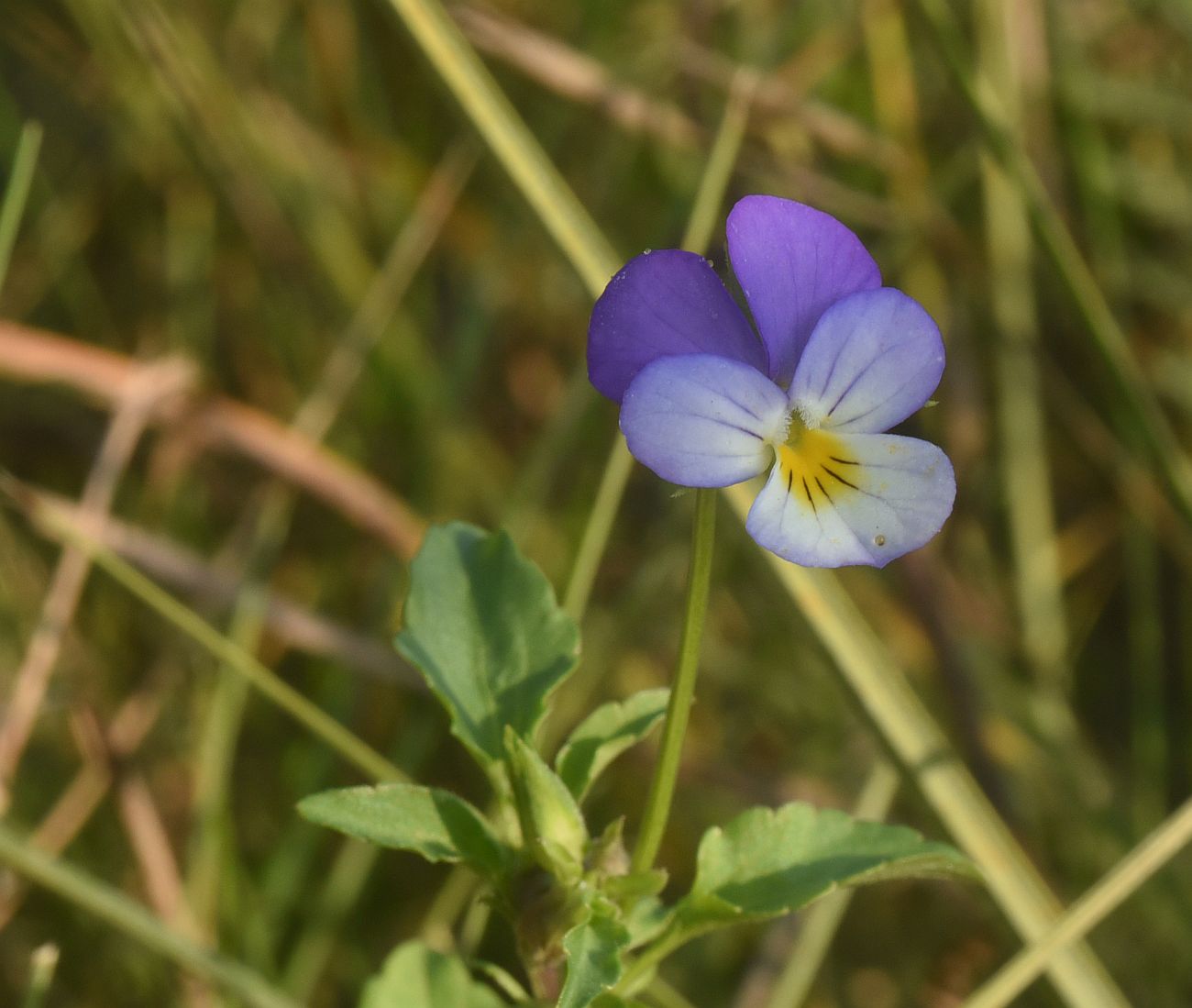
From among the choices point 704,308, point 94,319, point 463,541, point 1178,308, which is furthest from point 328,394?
point 1178,308

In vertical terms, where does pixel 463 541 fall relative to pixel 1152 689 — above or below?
below

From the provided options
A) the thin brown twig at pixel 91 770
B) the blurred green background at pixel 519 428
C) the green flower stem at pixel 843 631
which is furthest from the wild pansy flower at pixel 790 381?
the thin brown twig at pixel 91 770

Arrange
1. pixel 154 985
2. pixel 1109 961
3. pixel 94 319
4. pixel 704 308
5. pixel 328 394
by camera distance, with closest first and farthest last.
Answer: pixel 704 308 → pixel 154 985 → pixel 1109 961 → pixel 328 394 → pixel 94 319

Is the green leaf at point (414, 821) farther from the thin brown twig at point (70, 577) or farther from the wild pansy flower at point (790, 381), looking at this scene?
the thin brown twig at point (70, 577)

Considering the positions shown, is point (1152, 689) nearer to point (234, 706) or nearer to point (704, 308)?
point (234, 706)

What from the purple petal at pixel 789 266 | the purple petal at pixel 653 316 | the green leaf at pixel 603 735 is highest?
the purple petal at pixel 789 266

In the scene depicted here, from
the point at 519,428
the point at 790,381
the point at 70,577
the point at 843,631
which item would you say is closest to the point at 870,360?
the point at 790,381

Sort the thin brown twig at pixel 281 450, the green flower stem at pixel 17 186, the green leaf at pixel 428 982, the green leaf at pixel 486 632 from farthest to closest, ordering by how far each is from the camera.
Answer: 1. the thin brown twig at pixel 281 450
2. the green flower stem at pixel 17 186
3. the green leaf at pixel 428 982
4. the green leaf at pixel 486 632
